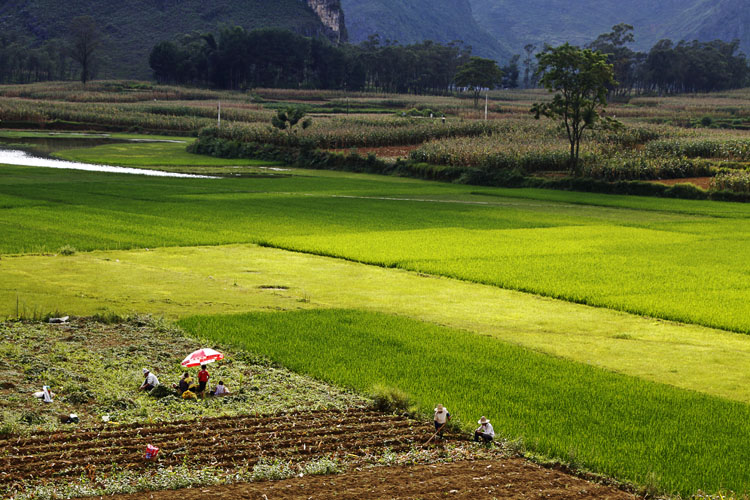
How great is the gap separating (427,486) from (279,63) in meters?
180

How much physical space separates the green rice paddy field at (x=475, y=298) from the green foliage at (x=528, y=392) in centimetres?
4

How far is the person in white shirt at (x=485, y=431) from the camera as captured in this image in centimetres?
980

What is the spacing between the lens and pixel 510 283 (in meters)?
20.7

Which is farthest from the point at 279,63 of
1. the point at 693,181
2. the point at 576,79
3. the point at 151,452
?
the point at 151,452

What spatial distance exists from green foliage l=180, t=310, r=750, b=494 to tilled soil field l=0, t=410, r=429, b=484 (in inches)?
41.6

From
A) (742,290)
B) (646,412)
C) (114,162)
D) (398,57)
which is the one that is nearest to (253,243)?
(742,290)

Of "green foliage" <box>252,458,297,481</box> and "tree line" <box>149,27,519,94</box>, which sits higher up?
"tree line" <box>149,27,519,94</box>

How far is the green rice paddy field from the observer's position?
1103cm

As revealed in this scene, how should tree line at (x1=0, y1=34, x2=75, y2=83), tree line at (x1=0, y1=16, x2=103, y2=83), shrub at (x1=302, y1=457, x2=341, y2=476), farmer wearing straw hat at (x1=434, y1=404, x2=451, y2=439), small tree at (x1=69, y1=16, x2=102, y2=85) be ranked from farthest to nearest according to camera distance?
1. tree line at (x1=0, y1=34, x2=75, y2=83)
2. tree line at (x1=0, y1=16, x2=103, y2=83)
3. small tree at (x1=69, y1=16, x2=102, y2=85)
4. farmer wearing straw hat at (x1=434, y1=404, x2=451, y2=439)
5. shrub at (x1=302, y1=457, x2=341, y2=476)

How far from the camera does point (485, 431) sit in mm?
9805

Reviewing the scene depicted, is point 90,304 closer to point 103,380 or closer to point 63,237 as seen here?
point 103,380

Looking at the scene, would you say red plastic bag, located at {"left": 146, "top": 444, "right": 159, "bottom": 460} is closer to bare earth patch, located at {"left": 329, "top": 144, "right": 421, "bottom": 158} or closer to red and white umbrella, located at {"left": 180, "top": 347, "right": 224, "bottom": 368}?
red and white umbrella, located at {"left": 180, "top": 347, "right": 224, "bottom": 368}

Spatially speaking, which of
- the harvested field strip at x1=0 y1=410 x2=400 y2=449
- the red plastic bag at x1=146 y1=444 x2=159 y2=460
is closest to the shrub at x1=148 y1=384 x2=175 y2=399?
the harvested field strip at x1=0 y1=410 x2=400 y2=449

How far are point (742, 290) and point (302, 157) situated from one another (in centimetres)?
5287
